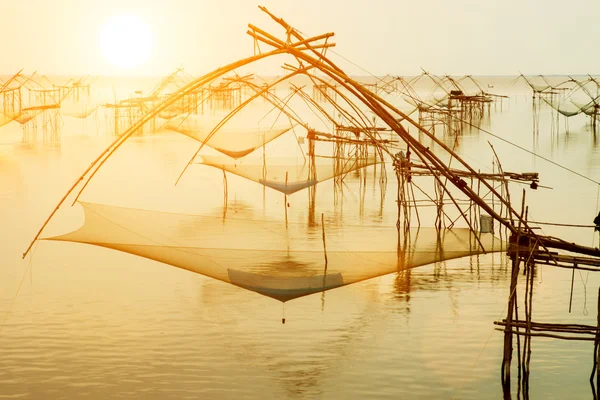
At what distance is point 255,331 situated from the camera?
9086 millimetres

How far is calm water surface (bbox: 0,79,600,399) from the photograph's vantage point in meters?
7.62

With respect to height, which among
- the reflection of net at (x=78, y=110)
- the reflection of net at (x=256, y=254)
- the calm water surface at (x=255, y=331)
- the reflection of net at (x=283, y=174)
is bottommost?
the calm water surface at (x=255, y=331)

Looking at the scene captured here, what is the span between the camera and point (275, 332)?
9.04 m

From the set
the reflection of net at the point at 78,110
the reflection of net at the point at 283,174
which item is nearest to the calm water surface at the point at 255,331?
the reflection of net at the point at 283,174

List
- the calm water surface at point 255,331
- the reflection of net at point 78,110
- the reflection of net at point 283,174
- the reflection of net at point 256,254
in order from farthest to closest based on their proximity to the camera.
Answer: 1. the reflection of net at point 78,110
2. the reflection of net at point 283,174
3. the reflection of net at point 256,254
4. the calm water surface at point 255,331

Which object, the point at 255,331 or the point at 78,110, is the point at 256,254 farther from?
the point at 78,110

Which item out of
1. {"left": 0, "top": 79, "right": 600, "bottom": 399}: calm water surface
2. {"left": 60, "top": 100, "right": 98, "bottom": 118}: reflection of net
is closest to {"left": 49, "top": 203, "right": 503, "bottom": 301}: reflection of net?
{"left": 0, "top": 79, "right": 600, "bottom": 399}: calm water surface

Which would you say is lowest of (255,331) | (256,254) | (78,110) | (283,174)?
(255,331)

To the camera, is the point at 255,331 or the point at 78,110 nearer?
the point at 255,331

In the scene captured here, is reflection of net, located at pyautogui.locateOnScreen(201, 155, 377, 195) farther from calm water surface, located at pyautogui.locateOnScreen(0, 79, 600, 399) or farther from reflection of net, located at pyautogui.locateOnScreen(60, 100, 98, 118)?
reflection of net, located at pyautogui.locateOnScreen(60, 100, 98, 118)

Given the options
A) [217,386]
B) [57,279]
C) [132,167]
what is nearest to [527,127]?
[132,167]

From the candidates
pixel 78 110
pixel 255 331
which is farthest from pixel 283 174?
pixel 78 110

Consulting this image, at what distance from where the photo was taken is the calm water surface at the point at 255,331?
7621mm

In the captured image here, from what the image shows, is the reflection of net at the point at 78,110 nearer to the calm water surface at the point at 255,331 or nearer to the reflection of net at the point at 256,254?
the calm water surface at the point at 255,331
